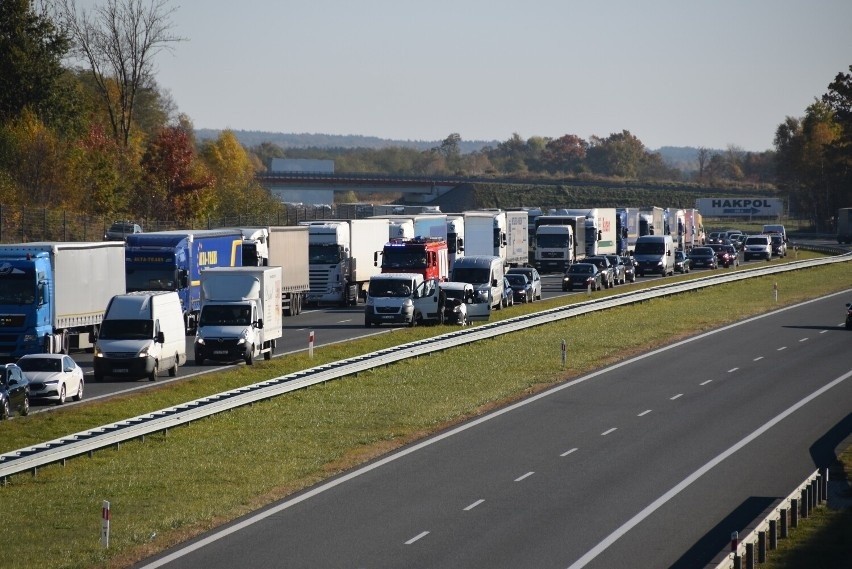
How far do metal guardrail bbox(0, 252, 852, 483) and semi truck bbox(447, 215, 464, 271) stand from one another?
1590cm

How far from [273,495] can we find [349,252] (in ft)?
137

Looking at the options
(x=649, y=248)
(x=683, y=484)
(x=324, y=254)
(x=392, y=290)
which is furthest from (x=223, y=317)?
(x=649, y=248)

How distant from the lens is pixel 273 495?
24.7 m

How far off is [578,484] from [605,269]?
54.8 m

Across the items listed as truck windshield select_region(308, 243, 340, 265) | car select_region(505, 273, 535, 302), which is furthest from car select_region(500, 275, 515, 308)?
truck windshield select_region(308, 243, 340, 265)

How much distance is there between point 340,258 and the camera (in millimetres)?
65500

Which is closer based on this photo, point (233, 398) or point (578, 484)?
point (578, 484)

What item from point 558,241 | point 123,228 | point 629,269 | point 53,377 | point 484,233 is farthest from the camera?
point 558,241

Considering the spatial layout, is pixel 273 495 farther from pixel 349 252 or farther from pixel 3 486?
pixel 349 252

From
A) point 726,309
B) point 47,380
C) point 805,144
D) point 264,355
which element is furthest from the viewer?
point 805,144

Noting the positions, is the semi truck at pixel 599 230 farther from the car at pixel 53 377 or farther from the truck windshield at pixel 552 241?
the car at pixel 53 377

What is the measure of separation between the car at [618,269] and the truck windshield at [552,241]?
6.34 metres

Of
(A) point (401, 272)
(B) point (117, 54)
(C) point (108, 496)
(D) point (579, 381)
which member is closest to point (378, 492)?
(C) point (108, 496)

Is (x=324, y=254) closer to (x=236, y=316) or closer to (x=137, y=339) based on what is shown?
(x=236, y=316)
